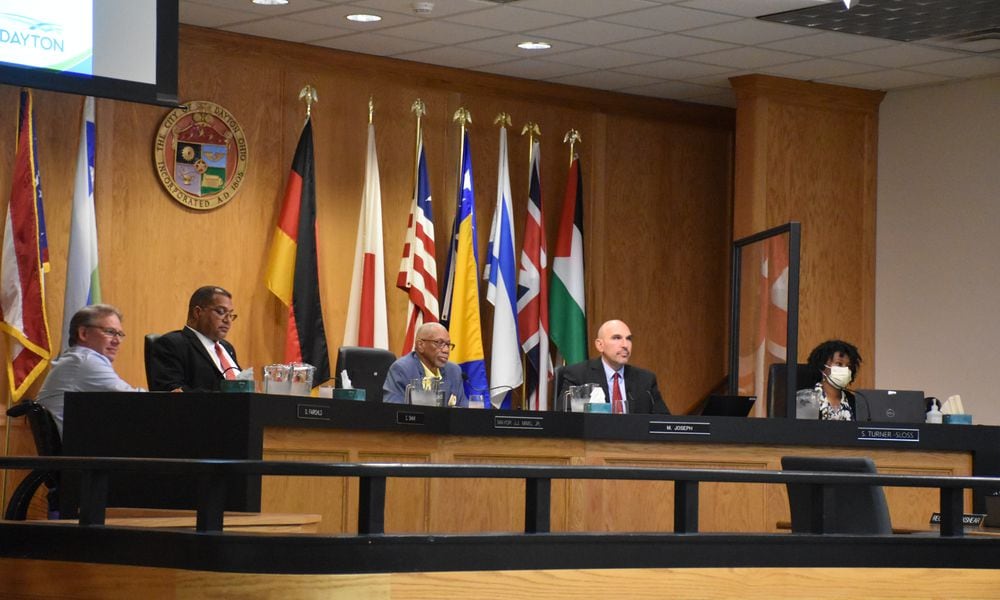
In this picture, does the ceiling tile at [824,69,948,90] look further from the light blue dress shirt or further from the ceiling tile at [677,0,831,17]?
the light blue dress shirt

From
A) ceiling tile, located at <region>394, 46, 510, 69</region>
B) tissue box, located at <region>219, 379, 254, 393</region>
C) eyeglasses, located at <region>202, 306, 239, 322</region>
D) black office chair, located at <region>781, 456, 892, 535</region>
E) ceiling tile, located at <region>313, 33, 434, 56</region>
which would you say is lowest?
black office chair, located at <region>781, 456, 892, 535</region>

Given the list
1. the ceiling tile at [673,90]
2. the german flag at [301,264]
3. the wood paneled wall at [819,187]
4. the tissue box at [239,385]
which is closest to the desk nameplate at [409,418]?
the tissue box at [239,385]

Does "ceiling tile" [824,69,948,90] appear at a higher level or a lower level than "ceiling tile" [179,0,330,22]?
lower

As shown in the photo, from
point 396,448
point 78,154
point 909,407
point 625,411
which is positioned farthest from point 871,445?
point 78,154

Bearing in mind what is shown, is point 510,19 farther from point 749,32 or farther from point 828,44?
point 828,44

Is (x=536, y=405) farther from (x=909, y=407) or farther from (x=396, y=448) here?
(x=396, y=448)

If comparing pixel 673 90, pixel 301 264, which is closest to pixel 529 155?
pixel 673 90

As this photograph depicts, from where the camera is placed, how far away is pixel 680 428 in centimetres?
695

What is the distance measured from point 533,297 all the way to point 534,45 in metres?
1.63

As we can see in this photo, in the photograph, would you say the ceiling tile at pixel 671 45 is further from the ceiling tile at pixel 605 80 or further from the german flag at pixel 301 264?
the german flag at pixel 301 264

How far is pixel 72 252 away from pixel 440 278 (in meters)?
2.39

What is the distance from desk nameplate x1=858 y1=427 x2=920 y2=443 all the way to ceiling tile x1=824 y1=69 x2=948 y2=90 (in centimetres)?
321

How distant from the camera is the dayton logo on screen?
611cm

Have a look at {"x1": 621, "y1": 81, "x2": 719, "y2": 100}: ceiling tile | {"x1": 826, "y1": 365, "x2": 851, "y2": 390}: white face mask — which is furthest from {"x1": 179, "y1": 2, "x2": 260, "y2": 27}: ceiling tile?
{"x1": 826, "y1": 365, "x2": 851, "y2": 390}: white face mask
